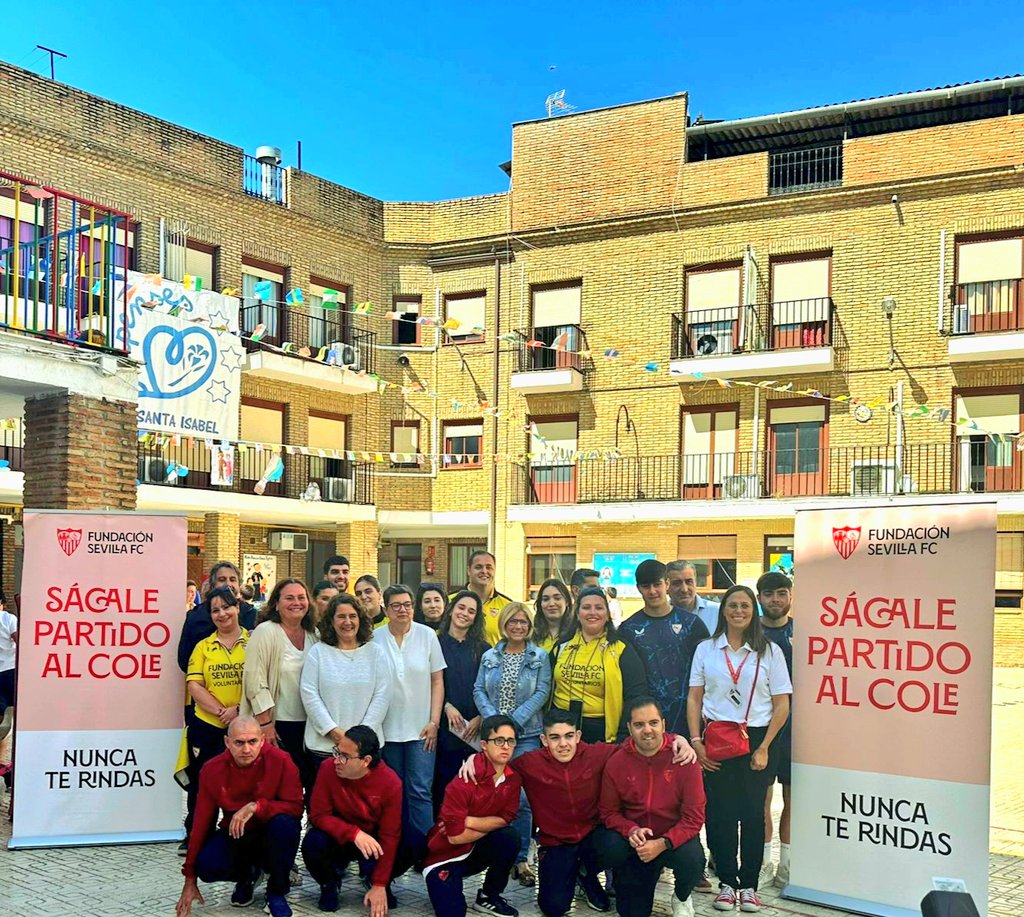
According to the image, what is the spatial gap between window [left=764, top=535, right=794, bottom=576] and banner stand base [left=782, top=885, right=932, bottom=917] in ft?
58.4

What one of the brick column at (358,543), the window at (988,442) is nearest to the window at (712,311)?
the window at (988,442)

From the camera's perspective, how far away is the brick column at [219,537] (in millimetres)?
23047

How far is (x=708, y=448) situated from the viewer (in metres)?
24.9

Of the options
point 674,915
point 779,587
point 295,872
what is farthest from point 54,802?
point 779,587

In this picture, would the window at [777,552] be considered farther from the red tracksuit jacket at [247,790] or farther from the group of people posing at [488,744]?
the red tracksuit jacket at [247,790]

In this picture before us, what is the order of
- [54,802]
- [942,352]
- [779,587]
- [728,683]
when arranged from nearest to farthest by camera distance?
[728,683] → [779,587] → [54,802] → [942,352]

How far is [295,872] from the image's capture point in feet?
21.7

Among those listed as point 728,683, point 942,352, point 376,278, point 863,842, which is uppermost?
point 376,278

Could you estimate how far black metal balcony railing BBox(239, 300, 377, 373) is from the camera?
24484mm

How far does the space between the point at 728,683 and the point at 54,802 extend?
4.29m

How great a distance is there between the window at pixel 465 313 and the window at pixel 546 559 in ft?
16.8

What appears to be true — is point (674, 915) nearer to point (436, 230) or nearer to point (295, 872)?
point (295, 872)

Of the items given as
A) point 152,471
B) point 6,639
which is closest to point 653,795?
point 6,639

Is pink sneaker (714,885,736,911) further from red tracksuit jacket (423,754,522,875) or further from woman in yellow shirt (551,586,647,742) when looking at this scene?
red tracksuit jacket (423,754,522,875)
